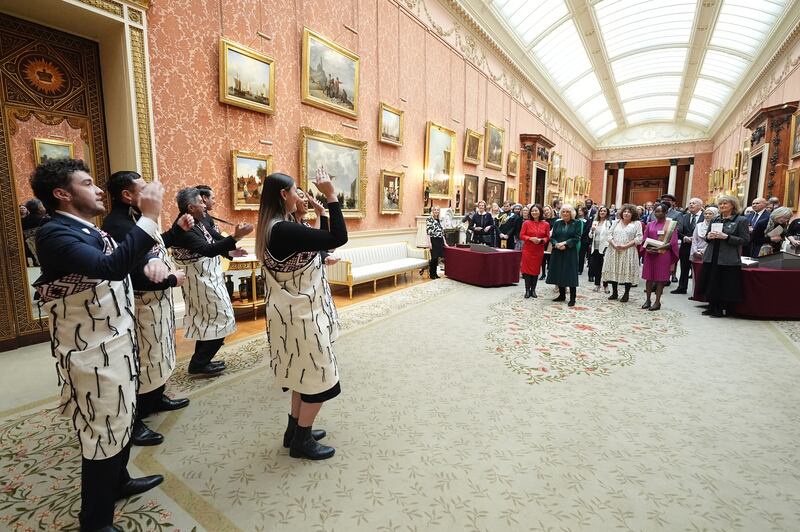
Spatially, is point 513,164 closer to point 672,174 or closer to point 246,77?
point 246,77

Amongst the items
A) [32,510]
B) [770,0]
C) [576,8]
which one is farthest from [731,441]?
[770,0]

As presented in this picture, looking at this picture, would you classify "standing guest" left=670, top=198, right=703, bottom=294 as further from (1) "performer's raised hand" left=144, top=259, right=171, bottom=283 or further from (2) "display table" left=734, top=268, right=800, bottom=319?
(1) "performer's raised hand" left=144, top=259, right=171, bottom=283

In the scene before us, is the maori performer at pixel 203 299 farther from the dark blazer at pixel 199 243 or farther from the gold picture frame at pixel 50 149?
the gold picture frame at pixel 50 149

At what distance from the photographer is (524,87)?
1631 cm

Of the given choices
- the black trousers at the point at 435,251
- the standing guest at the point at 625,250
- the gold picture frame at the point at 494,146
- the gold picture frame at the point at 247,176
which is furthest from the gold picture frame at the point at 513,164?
the gold picture frame at the point at 247,176

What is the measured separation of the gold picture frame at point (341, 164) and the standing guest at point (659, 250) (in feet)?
18.4

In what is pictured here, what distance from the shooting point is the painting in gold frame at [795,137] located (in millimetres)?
9836

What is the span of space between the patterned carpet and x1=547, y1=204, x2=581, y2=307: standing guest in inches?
90.6

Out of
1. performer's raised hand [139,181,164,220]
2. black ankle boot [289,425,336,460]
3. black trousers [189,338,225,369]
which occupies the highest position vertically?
performer's raised hand [139,181,164,220]

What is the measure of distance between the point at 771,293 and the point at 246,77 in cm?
889

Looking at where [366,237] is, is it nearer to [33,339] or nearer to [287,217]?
[33,339]

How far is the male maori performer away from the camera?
1.57 meters

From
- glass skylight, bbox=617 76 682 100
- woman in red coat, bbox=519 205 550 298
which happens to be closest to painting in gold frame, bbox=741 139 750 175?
glass skylight, bbox=617 76 682 100

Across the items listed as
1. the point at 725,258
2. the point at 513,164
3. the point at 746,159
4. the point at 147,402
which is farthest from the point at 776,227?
the point at 147,402
